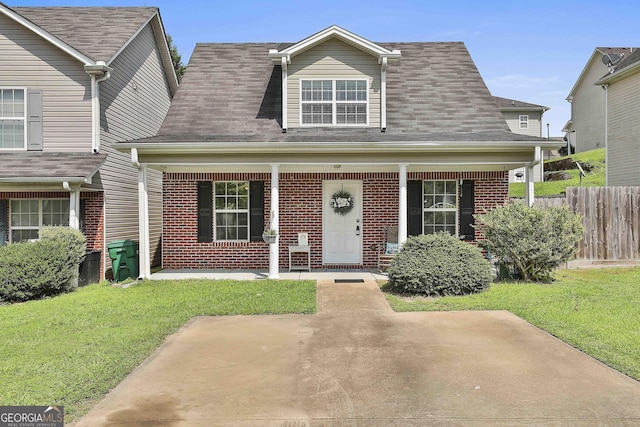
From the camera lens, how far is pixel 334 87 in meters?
11.7

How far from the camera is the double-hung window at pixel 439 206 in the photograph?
11969 millimetres

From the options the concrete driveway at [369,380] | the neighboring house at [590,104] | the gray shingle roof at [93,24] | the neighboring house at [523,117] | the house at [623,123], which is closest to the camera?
the concrete driveway at [369,380]

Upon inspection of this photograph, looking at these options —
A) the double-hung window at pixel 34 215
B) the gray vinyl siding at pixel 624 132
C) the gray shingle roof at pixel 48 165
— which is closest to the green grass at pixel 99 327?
the double-hung window at pixel 34 215

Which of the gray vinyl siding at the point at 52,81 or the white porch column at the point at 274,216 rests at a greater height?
the gray vinyl siding at the point at 52,81

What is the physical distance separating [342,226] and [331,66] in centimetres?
447

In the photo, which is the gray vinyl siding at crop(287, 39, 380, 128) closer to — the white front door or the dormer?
the dormer

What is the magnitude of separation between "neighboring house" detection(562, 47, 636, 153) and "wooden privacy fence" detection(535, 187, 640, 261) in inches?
695

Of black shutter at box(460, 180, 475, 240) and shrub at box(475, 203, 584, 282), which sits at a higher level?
black shutter at box(460, 180, 475, 240)

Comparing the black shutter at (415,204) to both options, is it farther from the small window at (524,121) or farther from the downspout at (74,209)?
the small window at (524,121)

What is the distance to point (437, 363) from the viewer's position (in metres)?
4.90

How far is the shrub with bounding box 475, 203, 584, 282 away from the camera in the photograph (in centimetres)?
913

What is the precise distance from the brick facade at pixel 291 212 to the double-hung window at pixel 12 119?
3.68 metres

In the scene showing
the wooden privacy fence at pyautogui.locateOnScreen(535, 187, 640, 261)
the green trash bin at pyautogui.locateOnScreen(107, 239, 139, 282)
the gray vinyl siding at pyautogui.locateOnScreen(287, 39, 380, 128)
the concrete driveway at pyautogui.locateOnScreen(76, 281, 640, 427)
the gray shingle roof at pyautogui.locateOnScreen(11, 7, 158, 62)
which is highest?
the gray shingle roof at pyautogui.locateOnScreen(11, 7, 158, 62)

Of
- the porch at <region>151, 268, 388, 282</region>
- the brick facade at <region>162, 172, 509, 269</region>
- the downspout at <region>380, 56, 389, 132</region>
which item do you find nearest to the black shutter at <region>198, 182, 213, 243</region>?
the brick facade at <region>162, 172, 509, 269</region>
